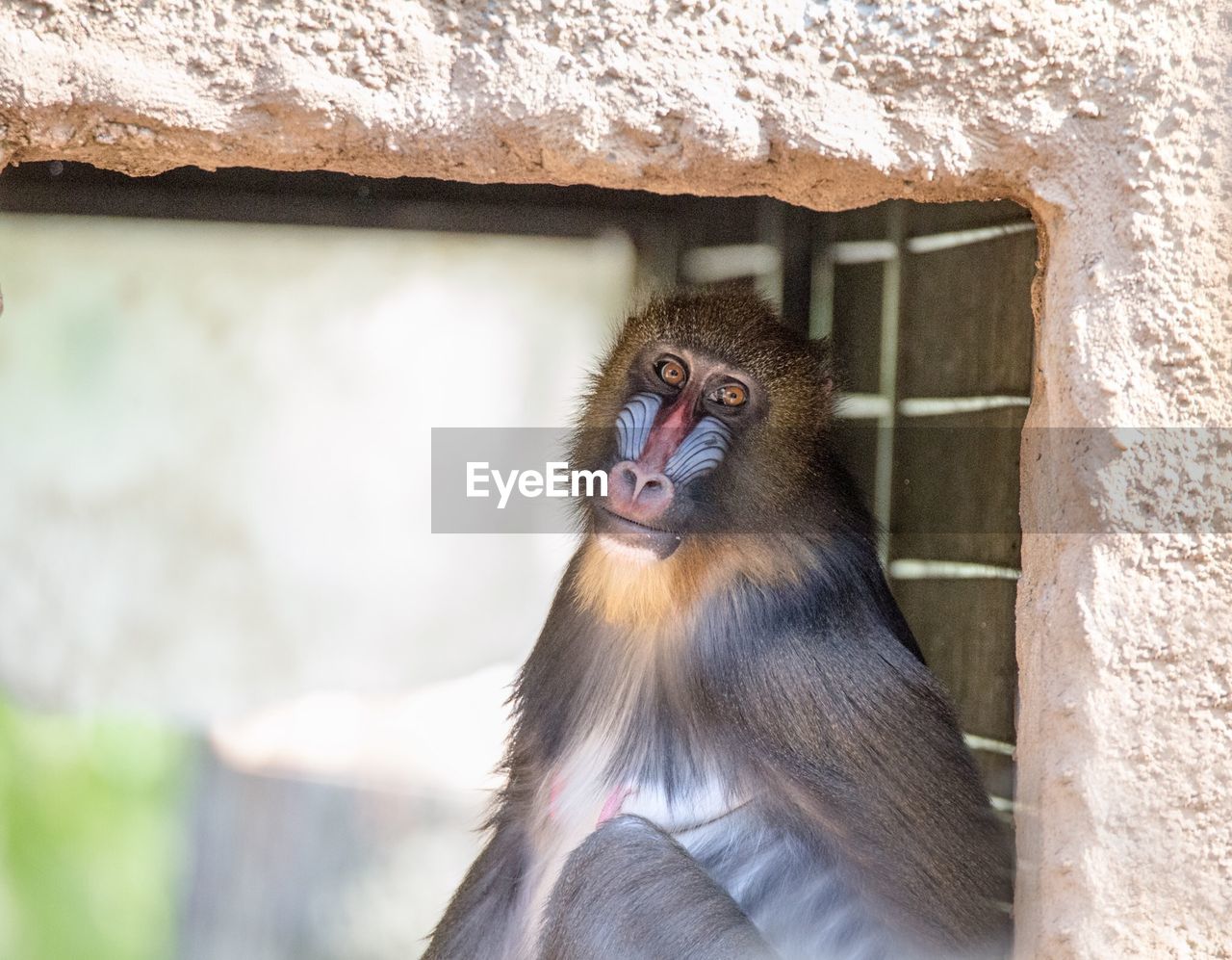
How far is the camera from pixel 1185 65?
1.95 metres

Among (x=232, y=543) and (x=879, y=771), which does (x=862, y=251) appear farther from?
(x=232, y=543)

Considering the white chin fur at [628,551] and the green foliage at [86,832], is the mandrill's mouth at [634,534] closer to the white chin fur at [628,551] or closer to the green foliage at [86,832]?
the white chin fur at [628,551]

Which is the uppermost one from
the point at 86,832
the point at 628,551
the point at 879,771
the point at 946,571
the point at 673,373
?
the point at 673,373

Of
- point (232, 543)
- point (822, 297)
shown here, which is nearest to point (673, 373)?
point (822, 297)

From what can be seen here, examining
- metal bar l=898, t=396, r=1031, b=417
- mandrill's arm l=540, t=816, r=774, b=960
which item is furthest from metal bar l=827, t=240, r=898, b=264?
mandrill's arm l=540, t=816, r=774, b=960

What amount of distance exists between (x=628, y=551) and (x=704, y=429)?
0.36m

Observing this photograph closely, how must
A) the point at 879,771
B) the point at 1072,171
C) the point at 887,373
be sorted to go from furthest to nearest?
1. the point at 887,373
2. the point at 879,771
3. the point at 1072,171

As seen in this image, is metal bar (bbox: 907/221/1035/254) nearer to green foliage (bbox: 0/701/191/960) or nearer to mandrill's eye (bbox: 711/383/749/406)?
mandrill's eye (bbox: 711/383/749/406)

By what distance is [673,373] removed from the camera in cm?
284

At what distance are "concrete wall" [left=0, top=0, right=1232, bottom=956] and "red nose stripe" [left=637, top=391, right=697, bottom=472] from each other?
68 centimetres

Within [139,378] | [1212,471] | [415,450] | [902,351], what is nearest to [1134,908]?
[1212,471]

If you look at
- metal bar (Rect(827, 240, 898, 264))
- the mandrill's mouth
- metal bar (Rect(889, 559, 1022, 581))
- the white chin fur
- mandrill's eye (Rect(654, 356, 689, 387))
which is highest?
metal bar (Rect(827, 240, 898, 264))

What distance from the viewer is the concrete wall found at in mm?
1872

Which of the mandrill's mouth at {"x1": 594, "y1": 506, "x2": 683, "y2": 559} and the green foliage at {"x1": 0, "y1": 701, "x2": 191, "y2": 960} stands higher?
the mandrill's mouth at {"x1": 594, "y1": 506, "x2": 683, "y2": 559}
